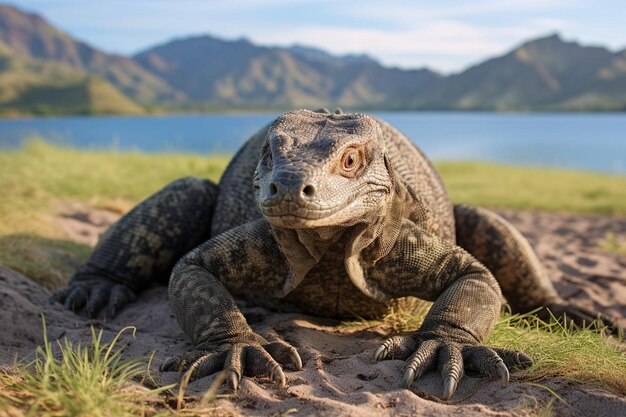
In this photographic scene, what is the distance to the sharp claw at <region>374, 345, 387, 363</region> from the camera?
11.6 ft

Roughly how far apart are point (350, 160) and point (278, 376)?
1.14m

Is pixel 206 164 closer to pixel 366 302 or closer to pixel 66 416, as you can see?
pixel 366 302

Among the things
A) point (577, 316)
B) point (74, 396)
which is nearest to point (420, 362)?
point (74, 396)

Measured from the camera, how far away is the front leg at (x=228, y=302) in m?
3.38

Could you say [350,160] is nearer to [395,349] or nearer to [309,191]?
[309,191]

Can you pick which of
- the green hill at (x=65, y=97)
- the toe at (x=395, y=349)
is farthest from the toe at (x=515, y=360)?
the green hill at (x=65, y=97)

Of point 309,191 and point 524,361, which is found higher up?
point 309,191

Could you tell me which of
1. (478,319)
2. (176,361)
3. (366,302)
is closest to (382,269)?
(366,302)

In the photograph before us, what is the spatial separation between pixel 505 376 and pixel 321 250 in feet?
4.03

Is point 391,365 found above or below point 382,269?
below

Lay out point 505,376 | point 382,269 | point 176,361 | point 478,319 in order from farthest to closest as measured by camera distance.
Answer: point 382,269
point 478,319
point 176,361
point 505,376

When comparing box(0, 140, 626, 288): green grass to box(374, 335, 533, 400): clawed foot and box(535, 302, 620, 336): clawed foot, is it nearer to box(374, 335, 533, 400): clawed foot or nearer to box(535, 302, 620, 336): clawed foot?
box(374, 335, 533, 400): clawed foot

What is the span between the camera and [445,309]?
12.5ft

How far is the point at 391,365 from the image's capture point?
348cm
